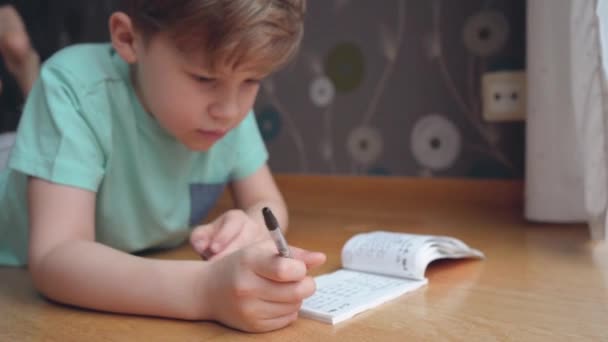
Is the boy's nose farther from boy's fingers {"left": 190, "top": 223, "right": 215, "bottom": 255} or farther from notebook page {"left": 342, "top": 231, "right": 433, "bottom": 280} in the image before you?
notebook page {"left": 342, "top": 231, "right": 433, "bottom": 280}

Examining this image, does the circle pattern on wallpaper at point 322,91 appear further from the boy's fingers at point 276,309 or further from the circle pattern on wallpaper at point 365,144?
the boy's fingers at point 276,309

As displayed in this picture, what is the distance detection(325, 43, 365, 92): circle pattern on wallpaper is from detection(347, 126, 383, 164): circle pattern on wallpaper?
126 mm

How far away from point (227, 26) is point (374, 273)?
0.38 metres

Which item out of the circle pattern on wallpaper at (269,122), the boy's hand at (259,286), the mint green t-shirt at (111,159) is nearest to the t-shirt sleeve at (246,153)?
the mint green t-shirt at (111,159)

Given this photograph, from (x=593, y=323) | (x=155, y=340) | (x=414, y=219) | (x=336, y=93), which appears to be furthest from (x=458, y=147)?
(x=155, y=340)

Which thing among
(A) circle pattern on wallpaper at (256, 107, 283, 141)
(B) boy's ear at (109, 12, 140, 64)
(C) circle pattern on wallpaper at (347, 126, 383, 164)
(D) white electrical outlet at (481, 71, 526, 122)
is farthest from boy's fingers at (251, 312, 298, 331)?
(A) circle pattern on wallpaper at (256, 107, 283, 141)

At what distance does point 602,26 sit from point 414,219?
0.57 meters

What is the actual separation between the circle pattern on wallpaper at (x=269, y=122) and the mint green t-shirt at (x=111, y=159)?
76 cm

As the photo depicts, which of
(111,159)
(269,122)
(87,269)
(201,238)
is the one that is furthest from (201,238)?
(269,122)

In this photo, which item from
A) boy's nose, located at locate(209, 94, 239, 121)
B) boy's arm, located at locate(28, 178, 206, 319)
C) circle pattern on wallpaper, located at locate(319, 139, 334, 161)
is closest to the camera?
boy's arm, located at locate(28, 178, 206, 319)

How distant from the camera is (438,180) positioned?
153 cm

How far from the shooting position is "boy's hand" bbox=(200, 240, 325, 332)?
557 mm

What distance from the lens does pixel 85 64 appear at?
865 mm

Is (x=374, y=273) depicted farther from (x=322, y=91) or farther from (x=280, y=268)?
(x=322, y=91)
